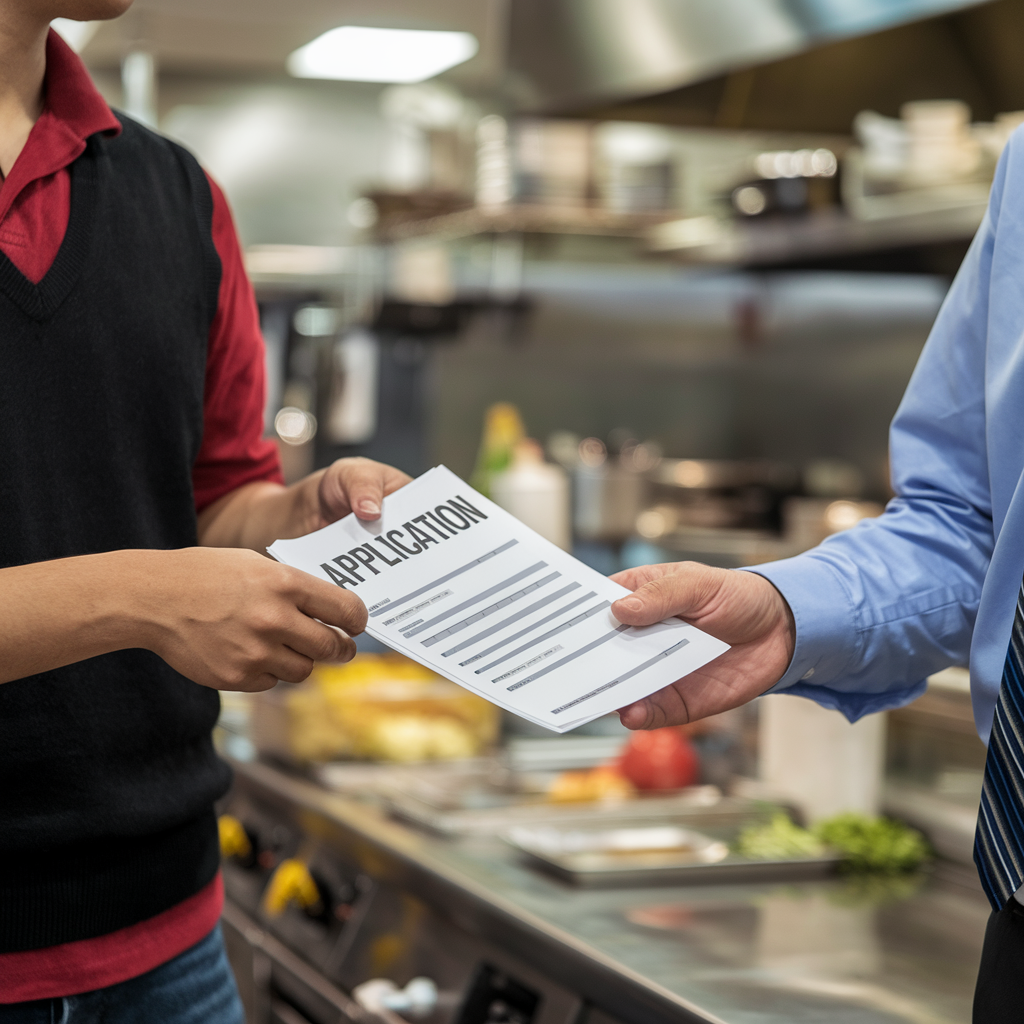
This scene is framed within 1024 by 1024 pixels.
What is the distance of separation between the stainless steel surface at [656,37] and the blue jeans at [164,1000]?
58.2 inches

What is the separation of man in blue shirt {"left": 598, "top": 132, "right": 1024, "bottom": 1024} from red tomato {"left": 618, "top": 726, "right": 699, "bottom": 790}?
101 centimetres

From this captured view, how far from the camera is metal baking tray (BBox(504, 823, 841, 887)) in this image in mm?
1720

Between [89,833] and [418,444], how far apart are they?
9.81 feet

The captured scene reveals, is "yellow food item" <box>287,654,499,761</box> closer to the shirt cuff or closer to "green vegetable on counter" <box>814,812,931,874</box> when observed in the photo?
"green vegetable on counter" <box>814,812,931,874</box>

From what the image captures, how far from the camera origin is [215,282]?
1259 mm

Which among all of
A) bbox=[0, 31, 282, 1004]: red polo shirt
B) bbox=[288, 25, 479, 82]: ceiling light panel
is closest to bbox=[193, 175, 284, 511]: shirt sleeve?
bbox=[0, 31, 282, 1004]: red polo shirt

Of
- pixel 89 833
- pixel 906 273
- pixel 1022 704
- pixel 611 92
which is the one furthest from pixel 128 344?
A: pixel 906 273

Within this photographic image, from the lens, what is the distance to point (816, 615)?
1.12 meters

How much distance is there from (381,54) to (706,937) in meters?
3.31

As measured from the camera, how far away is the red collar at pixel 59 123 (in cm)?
114

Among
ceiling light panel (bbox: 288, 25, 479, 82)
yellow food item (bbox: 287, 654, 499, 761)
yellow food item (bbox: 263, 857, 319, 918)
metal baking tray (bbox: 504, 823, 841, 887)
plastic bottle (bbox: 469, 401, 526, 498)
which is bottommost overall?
yellow food item (bbox: 263, 857, 319, 918)

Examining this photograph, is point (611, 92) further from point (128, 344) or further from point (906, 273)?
point (128, 344)

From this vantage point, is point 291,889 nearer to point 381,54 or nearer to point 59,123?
point 59,123

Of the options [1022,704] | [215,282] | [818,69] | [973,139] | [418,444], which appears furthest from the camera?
[418,444]
